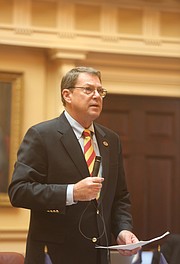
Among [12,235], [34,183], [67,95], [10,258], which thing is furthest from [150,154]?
[34,183]

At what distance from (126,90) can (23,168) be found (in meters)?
3.07

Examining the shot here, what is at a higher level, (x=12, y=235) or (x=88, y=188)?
(x=88, y=188)

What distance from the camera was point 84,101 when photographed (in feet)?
8.03

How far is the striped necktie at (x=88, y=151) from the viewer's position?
243 centimetres

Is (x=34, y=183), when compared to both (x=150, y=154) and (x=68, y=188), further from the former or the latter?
(x=150, y=154)

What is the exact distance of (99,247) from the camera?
2346 millimetres

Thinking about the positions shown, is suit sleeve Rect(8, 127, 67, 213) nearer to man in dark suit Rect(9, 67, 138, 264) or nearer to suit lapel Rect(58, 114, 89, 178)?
man in dark suit Rect(9, 67, 138, 264)

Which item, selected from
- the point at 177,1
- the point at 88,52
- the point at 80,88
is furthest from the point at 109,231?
the point at 177,1

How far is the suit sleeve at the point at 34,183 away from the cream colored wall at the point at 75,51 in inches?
103

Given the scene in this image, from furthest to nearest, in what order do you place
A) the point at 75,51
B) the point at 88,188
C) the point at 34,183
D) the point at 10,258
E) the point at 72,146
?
the point at 75,51 → the point at 10,258 → the point at 72,146 → the point at 34,183 → the point at 88,188

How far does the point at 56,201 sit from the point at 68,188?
67 mm

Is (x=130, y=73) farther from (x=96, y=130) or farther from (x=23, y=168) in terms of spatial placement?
(x=23, y=168)

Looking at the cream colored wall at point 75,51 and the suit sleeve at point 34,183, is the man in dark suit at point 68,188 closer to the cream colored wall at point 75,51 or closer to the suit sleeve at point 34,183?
the suit sleeve at point 34,183

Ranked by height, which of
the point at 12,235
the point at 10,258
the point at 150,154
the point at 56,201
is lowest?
the point at 12,235
